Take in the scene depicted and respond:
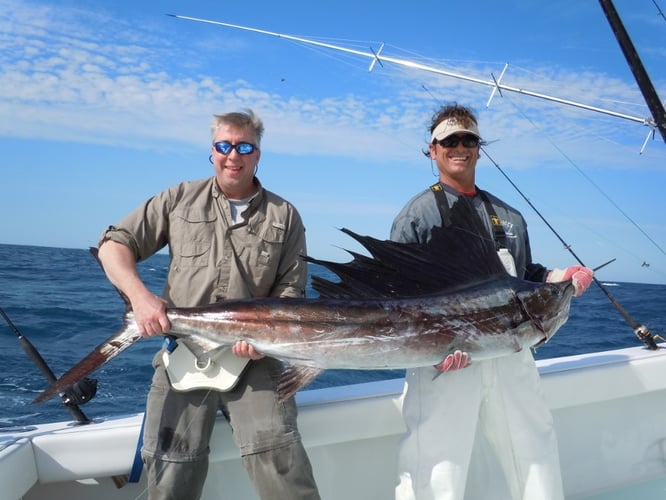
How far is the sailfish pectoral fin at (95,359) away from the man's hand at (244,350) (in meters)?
0.33

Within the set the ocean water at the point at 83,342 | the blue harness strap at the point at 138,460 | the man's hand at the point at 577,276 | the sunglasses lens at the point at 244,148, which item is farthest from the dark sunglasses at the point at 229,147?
the ocean water at the point at 83,342

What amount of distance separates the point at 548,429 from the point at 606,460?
106cm

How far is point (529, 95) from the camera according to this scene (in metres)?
4.92

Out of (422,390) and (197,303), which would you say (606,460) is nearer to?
(422,390)

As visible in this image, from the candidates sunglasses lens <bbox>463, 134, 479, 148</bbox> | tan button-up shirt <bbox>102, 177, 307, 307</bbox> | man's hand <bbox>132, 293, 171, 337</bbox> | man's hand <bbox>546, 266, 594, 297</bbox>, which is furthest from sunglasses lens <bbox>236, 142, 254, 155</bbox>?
man's hand <bbox>546, 266, 594, 297</bbox>

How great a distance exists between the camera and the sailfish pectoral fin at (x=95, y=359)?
1.80 metres

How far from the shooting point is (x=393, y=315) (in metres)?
2.06

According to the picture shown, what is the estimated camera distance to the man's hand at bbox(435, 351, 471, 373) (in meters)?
2.01

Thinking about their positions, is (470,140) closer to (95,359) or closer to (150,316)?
(150,316)

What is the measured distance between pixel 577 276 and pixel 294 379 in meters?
1.18

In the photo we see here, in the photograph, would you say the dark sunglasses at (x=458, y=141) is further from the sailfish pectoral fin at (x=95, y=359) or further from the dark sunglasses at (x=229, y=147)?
the sailfish pectoral fin at (x=95, y=359)

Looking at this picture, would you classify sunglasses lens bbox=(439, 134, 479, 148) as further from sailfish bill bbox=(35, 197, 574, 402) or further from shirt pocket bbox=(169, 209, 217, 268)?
shirt pocket bbox=(169, 209, 217, 268)

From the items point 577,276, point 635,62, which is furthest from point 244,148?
point 635,62

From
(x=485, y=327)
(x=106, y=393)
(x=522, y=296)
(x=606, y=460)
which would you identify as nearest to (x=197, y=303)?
(x=485, y=327)
